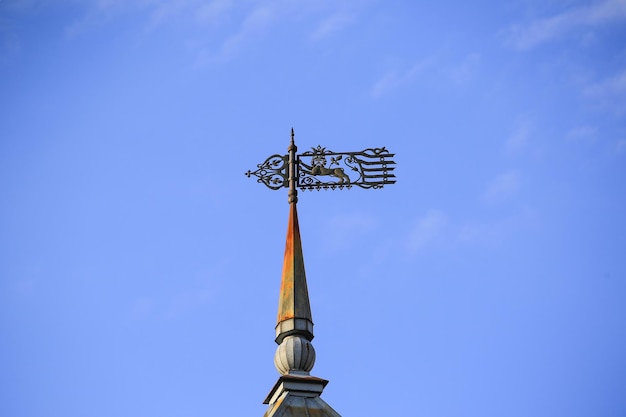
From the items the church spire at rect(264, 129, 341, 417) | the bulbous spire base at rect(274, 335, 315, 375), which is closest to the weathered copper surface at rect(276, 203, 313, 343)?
the church spire at rect(264, 129, 341, 417)

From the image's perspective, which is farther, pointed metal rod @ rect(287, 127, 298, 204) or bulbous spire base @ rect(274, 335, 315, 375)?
pointed metal rod @ rect(287, 127, 298, 204)

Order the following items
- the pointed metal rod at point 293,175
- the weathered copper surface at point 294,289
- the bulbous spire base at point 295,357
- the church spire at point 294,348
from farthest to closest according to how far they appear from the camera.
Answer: the pointed metal rod at point 293,175 → the weathered copper surface at point 294,289 → the bulbous spire base at point 295,357 → the church spire at point 294,348

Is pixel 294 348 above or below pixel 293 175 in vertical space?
below

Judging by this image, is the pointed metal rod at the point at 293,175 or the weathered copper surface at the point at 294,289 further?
the pointed metal rod at the point at 293,175

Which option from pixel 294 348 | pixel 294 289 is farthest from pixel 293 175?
pixel 294 348

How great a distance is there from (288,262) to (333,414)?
3.62m

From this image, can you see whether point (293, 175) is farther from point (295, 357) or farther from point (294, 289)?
point (295, 357)

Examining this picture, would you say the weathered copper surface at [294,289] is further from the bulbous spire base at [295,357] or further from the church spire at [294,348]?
the bulbous spire base at [295,357]

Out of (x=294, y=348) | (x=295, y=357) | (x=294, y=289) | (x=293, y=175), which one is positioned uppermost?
(x=293, y=175)

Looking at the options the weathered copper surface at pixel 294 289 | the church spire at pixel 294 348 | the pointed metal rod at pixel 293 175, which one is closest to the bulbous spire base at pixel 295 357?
the church spire at pixel 294 348

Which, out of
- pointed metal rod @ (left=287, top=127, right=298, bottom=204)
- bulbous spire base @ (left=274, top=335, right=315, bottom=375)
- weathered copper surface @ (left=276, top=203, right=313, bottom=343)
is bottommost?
bulbous spire base @ (left=274, top=335, right=315, bottom=375)

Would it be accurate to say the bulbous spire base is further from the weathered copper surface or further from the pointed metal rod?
the pointed metal rod

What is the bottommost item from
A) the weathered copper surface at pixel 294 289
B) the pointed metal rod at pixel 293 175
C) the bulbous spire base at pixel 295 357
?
the bulbous spire base at pixel 295 357

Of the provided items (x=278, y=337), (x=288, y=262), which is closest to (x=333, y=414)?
(x=278, y=337)
